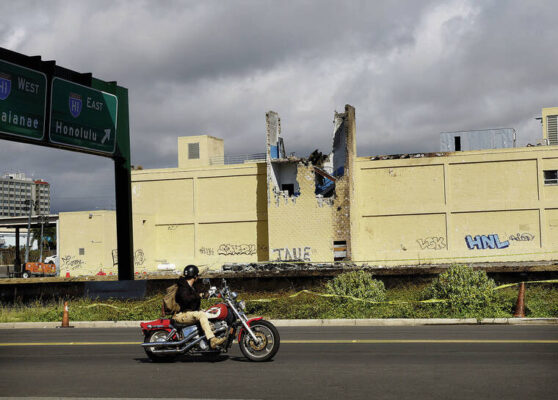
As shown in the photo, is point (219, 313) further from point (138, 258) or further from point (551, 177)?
point (138, 258)

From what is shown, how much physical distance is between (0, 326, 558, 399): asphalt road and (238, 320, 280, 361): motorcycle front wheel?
19cm

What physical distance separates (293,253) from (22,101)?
96.3ft

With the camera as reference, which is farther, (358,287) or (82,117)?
(82,117)

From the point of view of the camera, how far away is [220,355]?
12.6 meters

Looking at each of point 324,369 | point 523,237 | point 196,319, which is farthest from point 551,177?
point 324,369

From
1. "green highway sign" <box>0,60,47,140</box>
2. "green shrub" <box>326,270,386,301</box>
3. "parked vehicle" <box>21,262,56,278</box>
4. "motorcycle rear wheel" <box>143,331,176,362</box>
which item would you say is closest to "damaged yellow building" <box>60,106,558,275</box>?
"parked vehicle" <box>21,262,56,278</box>

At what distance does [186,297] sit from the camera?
38.9ft

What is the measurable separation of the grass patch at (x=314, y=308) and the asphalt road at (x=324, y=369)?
337cm

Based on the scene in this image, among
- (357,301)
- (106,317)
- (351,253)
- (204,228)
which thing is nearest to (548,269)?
(357,301)

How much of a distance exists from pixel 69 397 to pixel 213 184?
4498 cm

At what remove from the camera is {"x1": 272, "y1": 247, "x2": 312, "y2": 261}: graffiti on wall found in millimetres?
48438

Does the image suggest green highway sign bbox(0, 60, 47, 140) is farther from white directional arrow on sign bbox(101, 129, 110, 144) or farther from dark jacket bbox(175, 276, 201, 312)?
dark jacket bbox(175, 276, 201, 312)

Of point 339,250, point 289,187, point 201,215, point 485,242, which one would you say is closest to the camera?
point 339,250

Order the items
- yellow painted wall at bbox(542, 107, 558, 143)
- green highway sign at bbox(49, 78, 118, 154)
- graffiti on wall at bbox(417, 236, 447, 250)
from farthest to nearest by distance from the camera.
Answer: yellow painted wall at bbox(542, 107, 558, 143), graffiti on wall at bbox(417, 236, 447, 250), green highway sign at bbox(49, 78, 118, 154)
